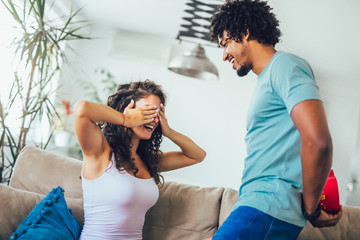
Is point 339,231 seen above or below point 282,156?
below

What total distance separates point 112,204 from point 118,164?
0.17m

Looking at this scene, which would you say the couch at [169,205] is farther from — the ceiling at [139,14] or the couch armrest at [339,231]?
the ceiling at [139,14]

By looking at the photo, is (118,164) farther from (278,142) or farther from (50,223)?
(278,142)

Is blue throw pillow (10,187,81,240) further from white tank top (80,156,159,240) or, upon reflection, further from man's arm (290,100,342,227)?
man's arm (290,100,342,227)

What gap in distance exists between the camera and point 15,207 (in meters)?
1.54

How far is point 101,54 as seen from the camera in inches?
209

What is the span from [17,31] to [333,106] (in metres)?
4.59

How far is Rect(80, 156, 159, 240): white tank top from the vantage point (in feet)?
4.76

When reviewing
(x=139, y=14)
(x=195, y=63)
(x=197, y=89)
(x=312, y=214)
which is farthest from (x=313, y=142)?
(x=197, y=89)

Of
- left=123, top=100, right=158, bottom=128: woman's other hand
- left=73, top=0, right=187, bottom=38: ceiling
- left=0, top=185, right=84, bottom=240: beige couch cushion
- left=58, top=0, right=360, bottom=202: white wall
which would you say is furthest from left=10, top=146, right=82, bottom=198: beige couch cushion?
left=58, top=0, right=360, bottom=202: white wall

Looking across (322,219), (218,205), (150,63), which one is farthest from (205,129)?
(322,219)

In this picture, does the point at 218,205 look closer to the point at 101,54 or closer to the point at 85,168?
A: the point at 85,168

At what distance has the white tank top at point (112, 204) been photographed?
57.1 inches

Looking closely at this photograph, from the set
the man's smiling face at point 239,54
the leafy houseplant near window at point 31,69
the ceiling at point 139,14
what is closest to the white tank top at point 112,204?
the man's smiling face at point 239,54
